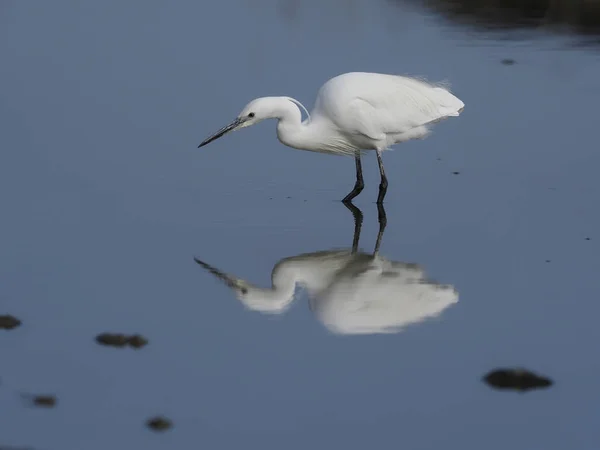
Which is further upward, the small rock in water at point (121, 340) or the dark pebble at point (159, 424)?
the small rock in water at point (121, 340)

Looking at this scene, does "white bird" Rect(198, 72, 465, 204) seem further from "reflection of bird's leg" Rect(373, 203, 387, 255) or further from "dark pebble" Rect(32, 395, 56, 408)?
"dark pebble" Rect(32, 395, 56, 408)

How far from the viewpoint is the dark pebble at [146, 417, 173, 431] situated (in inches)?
215

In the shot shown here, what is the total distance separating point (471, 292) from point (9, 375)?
2520 millimetres

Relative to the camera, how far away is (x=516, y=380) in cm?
606

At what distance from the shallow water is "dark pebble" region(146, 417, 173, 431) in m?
0.05

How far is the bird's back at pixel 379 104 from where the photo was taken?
350 inches

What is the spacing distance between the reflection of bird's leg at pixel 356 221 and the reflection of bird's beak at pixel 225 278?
889 millimetres

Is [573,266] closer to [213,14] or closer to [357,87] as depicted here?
[357,87]

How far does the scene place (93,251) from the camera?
309 inches

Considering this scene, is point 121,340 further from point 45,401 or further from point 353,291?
point 353,291

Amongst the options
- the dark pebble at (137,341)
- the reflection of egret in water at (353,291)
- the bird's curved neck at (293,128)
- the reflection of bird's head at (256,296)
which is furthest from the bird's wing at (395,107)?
the dark pebble at (137,341)

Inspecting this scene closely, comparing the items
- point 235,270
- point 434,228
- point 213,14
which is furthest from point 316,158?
point 213,14

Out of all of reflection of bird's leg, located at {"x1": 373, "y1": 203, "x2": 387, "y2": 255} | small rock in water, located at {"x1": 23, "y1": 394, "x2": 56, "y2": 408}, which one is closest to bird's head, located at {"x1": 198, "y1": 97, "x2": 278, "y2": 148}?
reflection of bird's leg, located at {"x1": 373, "y1": 203, "x2": 387, "y2": 255}

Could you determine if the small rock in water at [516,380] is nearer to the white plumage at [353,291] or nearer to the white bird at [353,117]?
the white plumage at [353,291]
